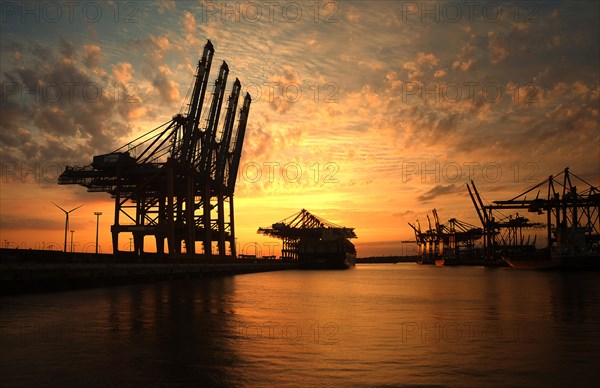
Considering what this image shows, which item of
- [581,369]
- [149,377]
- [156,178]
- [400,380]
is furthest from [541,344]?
[156,178]

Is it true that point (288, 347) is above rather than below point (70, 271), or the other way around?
below

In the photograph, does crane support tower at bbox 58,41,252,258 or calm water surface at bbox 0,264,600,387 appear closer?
calm water surface at bbox 0,264,600,387

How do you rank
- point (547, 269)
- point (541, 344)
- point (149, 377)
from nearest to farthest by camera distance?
point (149, 377) → point (541, 344) → point (547, 269)

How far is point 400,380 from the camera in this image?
13062mm

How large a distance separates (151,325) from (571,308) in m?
24.5

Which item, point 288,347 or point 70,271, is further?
point 70,271

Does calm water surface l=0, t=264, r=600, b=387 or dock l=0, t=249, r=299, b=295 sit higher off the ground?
dock l=0, t=249, r=299, b=295

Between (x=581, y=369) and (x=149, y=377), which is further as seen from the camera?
(x=581, y=369)

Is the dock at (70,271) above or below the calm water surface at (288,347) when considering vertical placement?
above

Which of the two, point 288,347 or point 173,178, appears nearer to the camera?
point 288,347

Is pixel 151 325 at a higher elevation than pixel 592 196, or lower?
lower

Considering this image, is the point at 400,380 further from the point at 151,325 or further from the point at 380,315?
the point at 380,315

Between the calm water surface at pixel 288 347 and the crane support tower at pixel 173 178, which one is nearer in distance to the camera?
the calm water surface at pixel 288 347

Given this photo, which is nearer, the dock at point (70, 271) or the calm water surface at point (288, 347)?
the calm water surface at point (288, 347)
